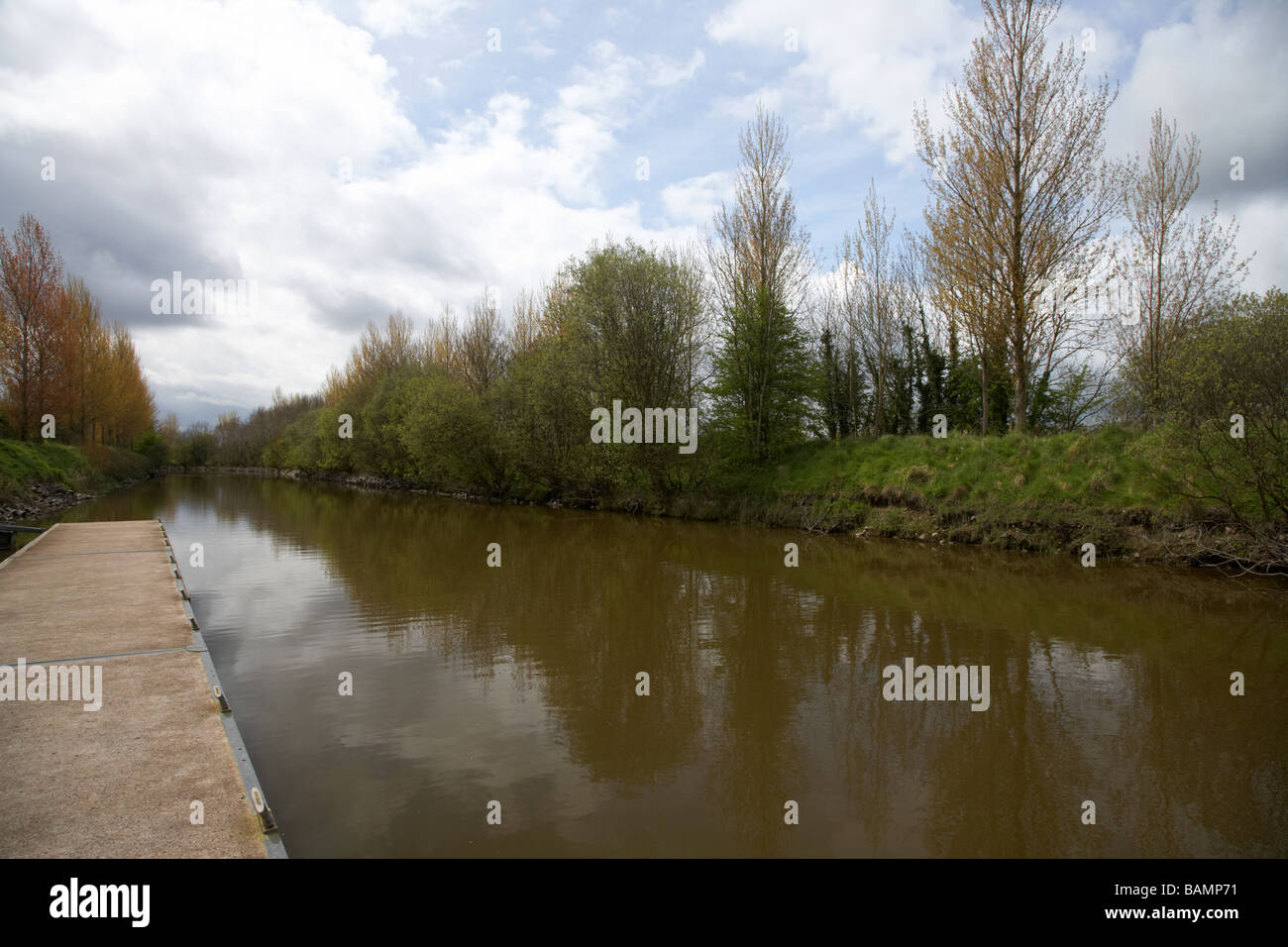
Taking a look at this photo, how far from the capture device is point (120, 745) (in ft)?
16.4

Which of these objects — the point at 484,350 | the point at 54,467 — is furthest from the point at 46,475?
the point at 484,350

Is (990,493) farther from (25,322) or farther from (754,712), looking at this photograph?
(25,322)

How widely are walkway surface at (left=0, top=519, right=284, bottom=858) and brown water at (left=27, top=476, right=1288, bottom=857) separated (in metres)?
0.50

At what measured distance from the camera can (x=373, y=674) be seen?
25.1ft

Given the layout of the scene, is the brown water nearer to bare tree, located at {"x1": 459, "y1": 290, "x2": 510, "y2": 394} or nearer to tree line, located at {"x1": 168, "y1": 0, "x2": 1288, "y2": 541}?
tree line, located at {"x1": 168, "y1": 0, "x2": 1288, "y2": 541}

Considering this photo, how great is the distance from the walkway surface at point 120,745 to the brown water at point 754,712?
50cm

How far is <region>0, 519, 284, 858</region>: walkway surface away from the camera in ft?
12.6

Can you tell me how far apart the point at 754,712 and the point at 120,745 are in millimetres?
4986

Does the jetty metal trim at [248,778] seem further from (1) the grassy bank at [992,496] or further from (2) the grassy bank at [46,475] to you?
(2) the grassy bank at [46,475]

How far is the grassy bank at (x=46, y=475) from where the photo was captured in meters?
25.5

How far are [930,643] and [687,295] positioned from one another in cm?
2035

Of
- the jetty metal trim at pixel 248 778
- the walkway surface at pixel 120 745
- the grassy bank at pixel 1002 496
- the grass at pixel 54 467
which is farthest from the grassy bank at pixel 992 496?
the grass at pixel 54 467
